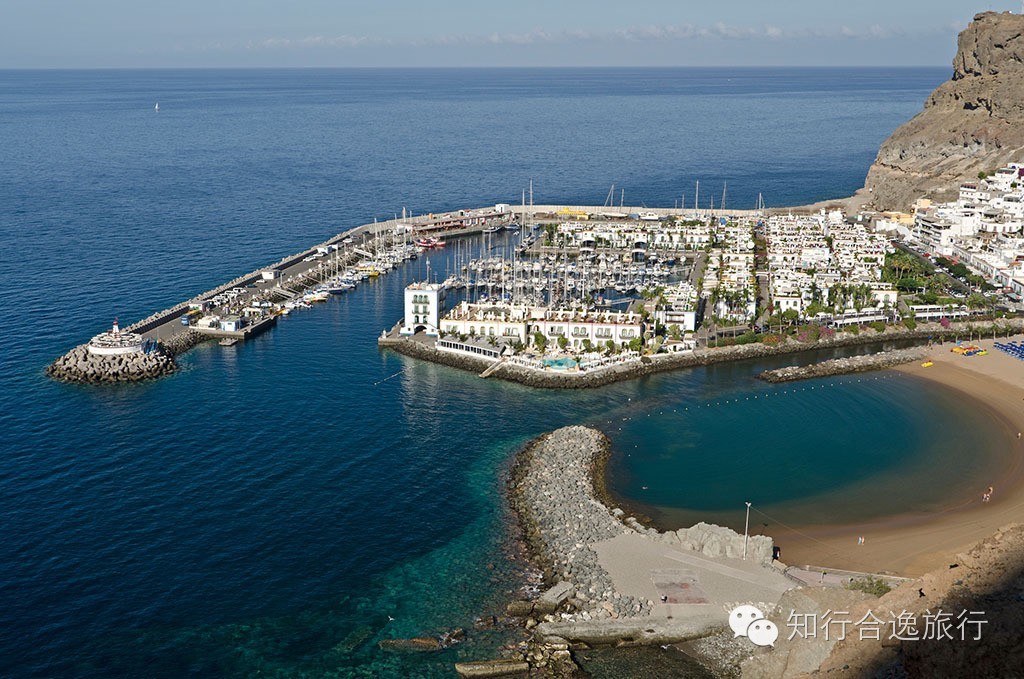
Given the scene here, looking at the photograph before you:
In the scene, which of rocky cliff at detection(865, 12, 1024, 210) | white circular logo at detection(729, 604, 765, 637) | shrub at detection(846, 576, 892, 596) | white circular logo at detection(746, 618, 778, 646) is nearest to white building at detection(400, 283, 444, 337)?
shrub at detection(846, 576, 892, 596)

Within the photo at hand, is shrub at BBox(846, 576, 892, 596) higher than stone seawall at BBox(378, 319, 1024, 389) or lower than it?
higher

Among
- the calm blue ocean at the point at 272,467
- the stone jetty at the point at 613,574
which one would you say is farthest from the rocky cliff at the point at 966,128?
the stone jetty at the point at 613,574

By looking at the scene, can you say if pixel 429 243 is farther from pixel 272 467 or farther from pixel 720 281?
pixel 272 467

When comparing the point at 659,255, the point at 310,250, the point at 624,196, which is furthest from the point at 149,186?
the point at 659,255

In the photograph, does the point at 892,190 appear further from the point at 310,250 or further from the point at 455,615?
the point at 455,615

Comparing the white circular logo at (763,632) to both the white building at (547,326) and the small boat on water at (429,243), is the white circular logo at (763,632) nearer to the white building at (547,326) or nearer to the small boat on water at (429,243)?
the white building at (547,326)

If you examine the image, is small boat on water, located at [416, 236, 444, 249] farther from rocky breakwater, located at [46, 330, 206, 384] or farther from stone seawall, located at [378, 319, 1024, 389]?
rocky breakwater, located at [46, 330, 206, 384]
